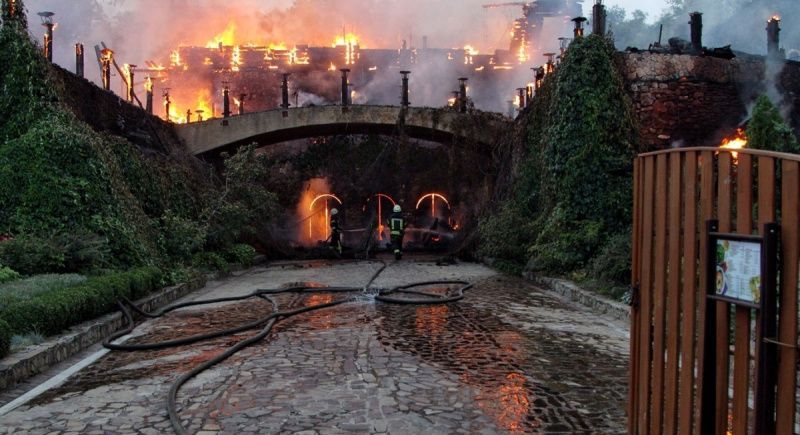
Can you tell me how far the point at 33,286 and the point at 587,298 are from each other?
8836mm

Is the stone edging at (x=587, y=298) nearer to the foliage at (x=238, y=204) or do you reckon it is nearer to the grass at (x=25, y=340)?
the grass at (x=25, y=340)

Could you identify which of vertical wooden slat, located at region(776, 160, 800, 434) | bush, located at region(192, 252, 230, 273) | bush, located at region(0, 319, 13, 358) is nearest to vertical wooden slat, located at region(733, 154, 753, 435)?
vertical wooden slat, located at region(776, 160, 800, 434)

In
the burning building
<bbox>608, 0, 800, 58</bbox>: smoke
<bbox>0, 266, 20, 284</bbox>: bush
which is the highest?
<bbox>608, 0, 800, 58</bbox>: smoke

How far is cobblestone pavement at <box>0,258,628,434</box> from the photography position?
517 centimetres

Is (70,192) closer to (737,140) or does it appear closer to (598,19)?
(598,19)

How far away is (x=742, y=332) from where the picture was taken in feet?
9.89

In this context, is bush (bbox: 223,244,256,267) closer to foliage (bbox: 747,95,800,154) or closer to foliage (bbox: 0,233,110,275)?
foliage (bbox: 0,233,110,275)

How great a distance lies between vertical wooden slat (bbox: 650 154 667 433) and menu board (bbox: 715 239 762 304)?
0.45 m

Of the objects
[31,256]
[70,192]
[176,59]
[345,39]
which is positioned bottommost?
[31,256]

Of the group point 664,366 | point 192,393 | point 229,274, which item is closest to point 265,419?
point 192,393

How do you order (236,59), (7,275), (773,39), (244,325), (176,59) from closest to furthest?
(244,325) → (7,275) → (773,39) → (236,59) → (176,59)

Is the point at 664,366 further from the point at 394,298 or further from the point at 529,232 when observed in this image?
the point at 529,232

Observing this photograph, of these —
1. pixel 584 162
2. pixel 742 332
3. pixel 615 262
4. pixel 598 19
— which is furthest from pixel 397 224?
pixel 742 332

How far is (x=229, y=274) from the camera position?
18500mm
